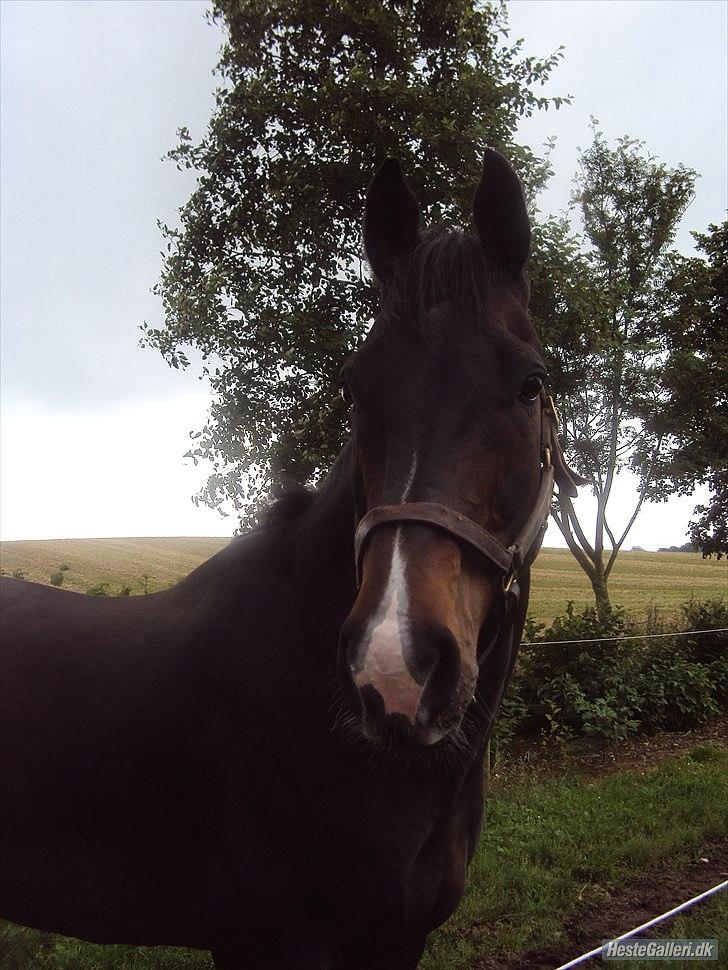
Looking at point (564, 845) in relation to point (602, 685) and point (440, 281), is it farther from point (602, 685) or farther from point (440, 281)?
point (440, 281)

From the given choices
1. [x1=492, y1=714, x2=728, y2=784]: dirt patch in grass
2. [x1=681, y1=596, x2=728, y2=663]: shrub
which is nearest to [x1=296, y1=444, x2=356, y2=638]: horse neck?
[x1=492, y1=714, x2=728, y2=784]: dirt patch in grass

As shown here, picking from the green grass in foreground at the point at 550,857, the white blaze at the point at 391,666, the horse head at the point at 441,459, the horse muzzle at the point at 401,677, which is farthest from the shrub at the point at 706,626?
the white blaze at the point at 391,666

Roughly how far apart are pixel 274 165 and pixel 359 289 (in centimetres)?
176

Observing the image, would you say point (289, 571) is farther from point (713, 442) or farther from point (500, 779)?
point (713, 442)

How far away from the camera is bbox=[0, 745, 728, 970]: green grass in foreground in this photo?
3.72m

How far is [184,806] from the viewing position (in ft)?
6.24

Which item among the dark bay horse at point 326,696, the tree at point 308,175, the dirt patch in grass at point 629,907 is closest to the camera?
the dark bay horse at point 326,696

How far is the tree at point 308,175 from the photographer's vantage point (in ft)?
23.6

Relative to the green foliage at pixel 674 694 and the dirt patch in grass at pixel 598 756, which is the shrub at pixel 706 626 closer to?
the green foliage at pixel 674 694

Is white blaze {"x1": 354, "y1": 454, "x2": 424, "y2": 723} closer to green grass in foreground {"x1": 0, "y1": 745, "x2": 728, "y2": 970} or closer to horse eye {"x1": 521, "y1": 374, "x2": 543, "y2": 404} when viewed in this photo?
horse eye {"x1": 521, "y1": 374, "x2": 543, "y2": 404}

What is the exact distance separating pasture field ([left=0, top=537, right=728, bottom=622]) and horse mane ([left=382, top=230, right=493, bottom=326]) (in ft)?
18.7

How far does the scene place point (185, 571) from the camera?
11.2 m

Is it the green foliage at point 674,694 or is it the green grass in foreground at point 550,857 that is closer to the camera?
the green grass in foreground at point 550,857

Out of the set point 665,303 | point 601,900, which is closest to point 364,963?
point 601,900
